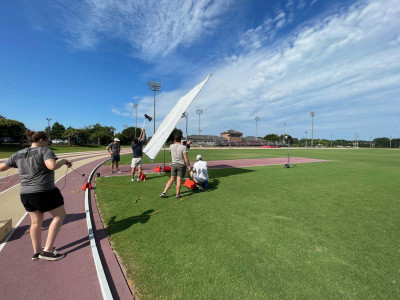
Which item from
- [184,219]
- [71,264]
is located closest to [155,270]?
[71,264]

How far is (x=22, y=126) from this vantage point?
117 feet

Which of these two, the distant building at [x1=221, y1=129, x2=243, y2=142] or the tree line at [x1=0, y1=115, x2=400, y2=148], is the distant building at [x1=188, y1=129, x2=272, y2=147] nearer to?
the distant building at [x1=221, y1=129, x2=243, y2=142]

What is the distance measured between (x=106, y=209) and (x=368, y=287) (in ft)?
17.9

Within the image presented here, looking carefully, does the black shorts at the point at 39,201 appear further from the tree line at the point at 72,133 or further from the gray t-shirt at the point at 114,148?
the tree line at the point at 72,133

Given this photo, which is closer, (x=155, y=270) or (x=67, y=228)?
(x=155, y=270)

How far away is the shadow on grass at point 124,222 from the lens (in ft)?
12.8

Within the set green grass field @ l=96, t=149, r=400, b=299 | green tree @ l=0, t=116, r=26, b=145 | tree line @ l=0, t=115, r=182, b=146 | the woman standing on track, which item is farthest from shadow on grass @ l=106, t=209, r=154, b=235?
green tree @ l=0, t=116, r=26, b=145

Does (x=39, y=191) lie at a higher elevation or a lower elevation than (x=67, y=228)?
higher

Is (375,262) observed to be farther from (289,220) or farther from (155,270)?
(155,270)

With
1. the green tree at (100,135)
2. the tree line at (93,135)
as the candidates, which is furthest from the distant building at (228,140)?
the green tree at (100,135)

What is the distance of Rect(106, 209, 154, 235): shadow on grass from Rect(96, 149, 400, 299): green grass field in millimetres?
23

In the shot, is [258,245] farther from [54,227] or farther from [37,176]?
[37,176]

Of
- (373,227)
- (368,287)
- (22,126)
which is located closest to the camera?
(368,287)

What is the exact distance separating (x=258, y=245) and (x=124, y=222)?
2937 millimetres
